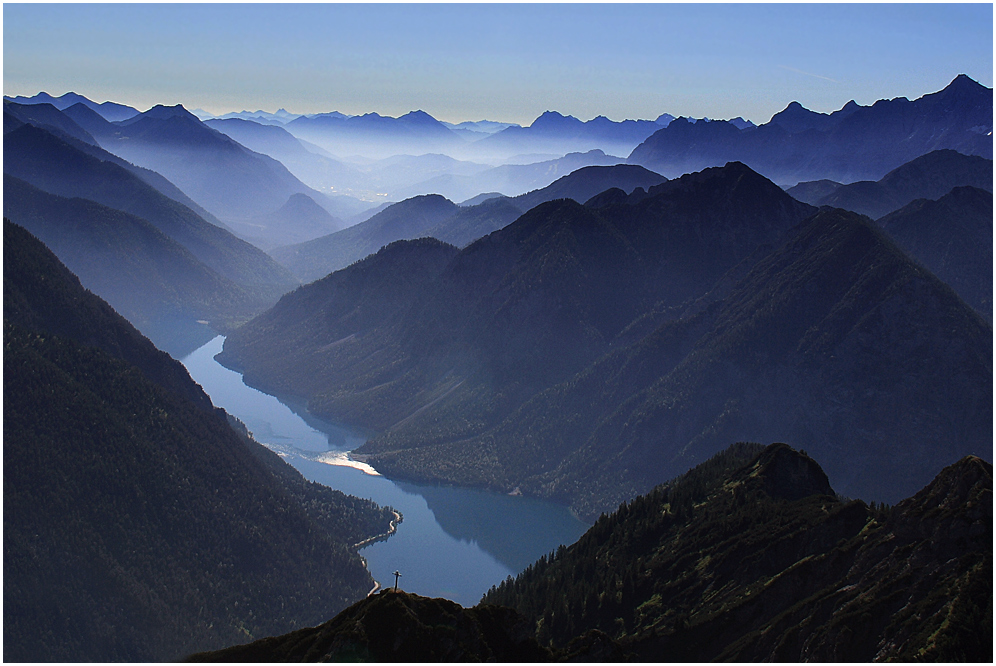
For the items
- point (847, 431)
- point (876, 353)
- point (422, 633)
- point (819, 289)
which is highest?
point (819, 289)

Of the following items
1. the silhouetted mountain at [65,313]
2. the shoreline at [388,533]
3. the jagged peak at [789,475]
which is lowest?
the jagged peak at [789,475]

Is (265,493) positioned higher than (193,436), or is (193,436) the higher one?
(193,436)

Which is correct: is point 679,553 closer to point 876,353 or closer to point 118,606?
point 118,606

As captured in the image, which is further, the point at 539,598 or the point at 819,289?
the point at 819,289

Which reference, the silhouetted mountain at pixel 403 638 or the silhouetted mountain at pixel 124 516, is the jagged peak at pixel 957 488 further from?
the silhouetted mountain at pixel 124 516

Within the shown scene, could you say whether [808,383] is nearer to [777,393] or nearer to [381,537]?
[777,393]

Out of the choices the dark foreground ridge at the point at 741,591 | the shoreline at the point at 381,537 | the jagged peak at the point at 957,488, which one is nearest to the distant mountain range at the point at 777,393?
the shoreline at the point at 381,537

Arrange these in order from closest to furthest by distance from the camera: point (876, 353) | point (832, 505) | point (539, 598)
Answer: point (832, 505)
point (539, 598)
point (876, 353)

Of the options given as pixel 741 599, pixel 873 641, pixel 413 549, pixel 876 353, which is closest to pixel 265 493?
pixel 413 549
